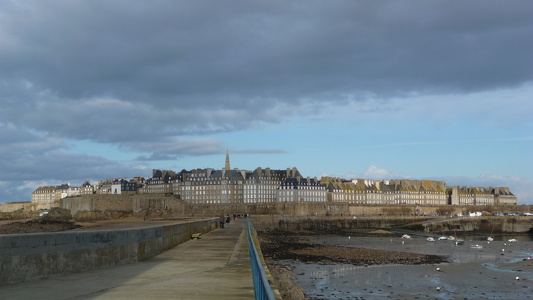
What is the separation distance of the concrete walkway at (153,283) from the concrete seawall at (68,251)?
0.77 feet

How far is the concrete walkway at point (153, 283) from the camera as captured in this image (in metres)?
8.50

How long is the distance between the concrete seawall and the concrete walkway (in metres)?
0.23

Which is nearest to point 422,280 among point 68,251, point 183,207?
point 68,251

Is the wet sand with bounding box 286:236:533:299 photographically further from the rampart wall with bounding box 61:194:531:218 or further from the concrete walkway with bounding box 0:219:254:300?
the rampart wall with bounding box 61:194:531:218

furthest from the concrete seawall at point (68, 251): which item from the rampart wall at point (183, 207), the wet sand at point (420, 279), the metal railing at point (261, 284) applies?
the rampart wall at point (183, 207)

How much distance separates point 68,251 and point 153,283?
2.33 meters

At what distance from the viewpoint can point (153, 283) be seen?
9922 mm

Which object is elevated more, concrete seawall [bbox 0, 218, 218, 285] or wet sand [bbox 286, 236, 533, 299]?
concrete seawall [bbox 0, 218, 218, 285]

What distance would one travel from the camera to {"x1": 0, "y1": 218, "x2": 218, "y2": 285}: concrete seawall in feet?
30.9

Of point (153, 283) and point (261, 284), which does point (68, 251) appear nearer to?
point (153, 283)

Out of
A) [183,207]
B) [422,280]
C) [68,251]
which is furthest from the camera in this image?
[183,207]

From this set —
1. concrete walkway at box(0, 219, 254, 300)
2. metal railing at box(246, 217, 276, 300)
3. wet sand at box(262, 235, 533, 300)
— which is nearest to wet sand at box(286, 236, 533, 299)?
wet sand at box(262, 235, 533, 300)

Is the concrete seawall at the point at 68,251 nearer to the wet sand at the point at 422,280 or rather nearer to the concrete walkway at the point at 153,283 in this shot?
the concrete walkway at the point at 153,283

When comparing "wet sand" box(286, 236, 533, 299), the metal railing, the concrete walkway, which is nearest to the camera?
the metal railing
